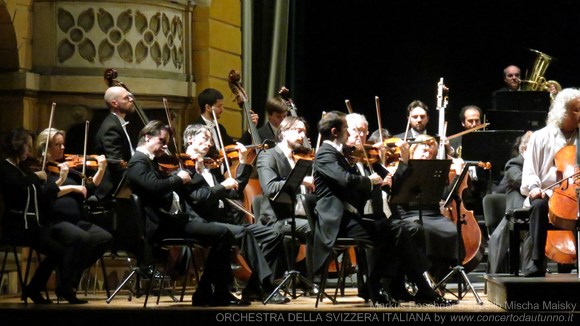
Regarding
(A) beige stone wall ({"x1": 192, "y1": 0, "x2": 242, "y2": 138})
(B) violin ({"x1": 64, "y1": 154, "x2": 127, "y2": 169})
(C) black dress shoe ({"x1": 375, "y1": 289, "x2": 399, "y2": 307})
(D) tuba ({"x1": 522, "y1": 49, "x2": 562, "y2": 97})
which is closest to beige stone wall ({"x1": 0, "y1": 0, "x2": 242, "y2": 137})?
(A) beige stone wall ({"x1": 192, "y1": 0, "x2": 242, "y2": 138})

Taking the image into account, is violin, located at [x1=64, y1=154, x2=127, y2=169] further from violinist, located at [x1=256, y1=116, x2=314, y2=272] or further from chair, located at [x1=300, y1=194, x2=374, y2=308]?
chair, located at [x1=300, y1=194, x2=374, y2=308]

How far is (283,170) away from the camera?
8586 mm

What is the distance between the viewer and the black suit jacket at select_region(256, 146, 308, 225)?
8477 millimetres

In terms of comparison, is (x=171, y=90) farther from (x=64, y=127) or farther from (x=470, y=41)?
(x=470, y=41)

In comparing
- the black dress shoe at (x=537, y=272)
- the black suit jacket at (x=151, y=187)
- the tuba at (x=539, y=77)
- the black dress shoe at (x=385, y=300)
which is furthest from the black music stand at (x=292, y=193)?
the tuba at (x=539, y=77)

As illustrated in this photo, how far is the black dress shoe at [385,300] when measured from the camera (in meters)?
7.75

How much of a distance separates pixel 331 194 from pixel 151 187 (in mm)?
1077

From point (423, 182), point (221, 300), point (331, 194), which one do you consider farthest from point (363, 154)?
point (221, 300)

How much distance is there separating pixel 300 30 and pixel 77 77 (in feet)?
9.04

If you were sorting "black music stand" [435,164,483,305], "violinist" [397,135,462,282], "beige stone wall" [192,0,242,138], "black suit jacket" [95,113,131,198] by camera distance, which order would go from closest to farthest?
"black music stand" [435,164,483,305] → "black suit jacket" [95,113,131,198] → "violinist" [397,135,462,282] → "beige stone wall" [192,0,242,138]

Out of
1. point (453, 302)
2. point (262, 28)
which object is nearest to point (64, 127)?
point (262, 28)

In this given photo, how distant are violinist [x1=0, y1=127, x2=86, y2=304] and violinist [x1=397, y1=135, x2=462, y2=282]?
222 cm

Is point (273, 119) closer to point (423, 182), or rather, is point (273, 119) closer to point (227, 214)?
point (227, 214)

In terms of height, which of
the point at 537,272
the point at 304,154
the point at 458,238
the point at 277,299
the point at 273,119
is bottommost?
the point at 277,299
